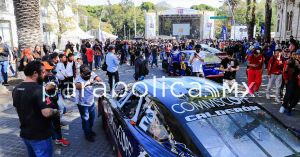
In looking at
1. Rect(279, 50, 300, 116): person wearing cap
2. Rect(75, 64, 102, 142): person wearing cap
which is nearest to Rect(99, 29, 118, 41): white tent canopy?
Rect(279, 50, 300, 116): person wearing cap

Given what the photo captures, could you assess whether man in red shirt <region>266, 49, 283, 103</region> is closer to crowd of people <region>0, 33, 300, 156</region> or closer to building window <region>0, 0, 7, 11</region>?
crowd of people <region>0, 33, 300, 156</region>

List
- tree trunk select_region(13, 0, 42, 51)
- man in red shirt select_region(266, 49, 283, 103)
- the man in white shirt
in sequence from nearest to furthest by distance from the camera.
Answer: man in red shirt select_region(266, 49, 283, 103) → the man in white shirt → tree trunk select_region(13, 0, 42, 51)

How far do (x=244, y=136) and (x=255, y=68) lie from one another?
237 inches

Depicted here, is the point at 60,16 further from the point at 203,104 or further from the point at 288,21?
the point at 203,104

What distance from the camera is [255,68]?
27.9ft

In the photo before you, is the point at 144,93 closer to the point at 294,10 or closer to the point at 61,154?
the point at 61,154

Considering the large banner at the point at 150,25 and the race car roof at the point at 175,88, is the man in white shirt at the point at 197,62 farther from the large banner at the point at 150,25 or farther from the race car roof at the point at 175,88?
the large banner at the point at 150,25

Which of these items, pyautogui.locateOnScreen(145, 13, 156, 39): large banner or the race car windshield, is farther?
pyautogui.locateOnScreen(145, 13, 156, 39): large banner

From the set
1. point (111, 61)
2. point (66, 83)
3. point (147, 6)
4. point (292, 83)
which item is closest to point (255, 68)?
point (292, 83)

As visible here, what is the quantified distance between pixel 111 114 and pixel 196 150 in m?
2.36

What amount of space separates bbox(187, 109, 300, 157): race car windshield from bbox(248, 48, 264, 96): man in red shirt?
5387mm

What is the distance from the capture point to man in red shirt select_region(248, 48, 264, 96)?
838 centimetres

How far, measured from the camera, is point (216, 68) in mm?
10711

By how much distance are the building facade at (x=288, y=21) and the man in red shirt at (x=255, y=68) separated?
68.4 feet
